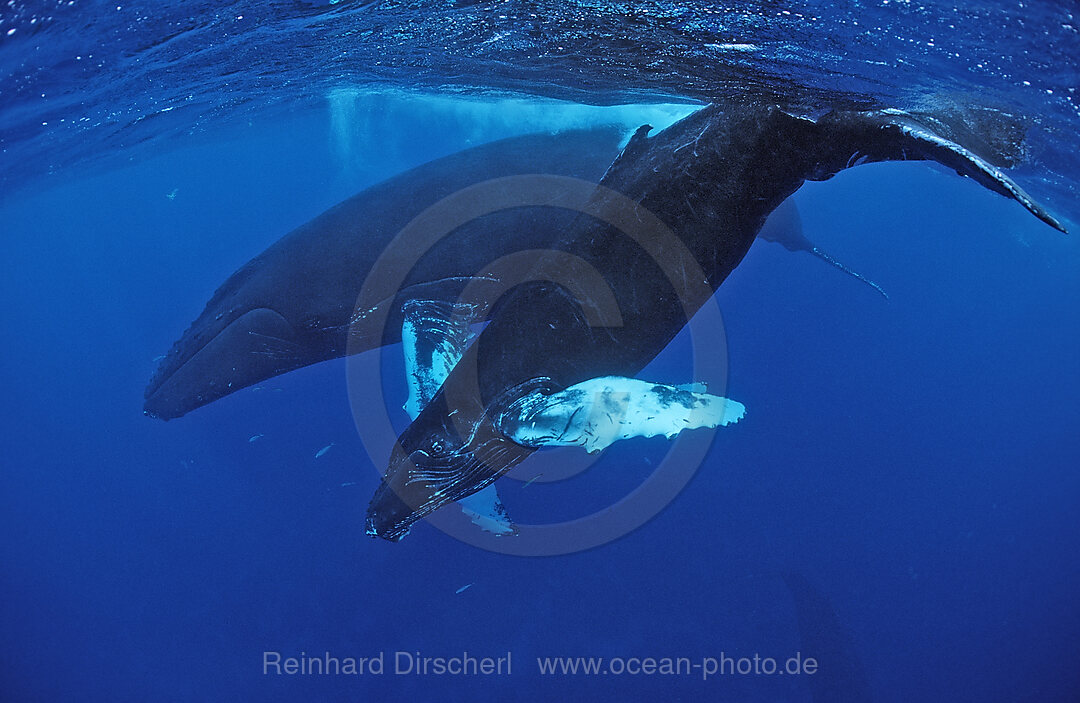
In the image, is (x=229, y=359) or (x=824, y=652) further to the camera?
(x=824, y=652)

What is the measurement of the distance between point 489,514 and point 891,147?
4.99 metres

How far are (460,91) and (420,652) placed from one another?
13351mm

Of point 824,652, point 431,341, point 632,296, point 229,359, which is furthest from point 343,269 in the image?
point 824,652

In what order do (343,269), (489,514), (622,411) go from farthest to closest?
(343,269)
(489,514)
(622,411)

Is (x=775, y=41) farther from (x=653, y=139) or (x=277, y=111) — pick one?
(x=277, y=111)

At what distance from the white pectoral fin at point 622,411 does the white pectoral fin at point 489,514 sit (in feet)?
6.87

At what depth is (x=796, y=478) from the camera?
20703 millimetres

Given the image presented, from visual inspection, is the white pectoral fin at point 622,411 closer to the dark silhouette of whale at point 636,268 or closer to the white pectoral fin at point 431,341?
the dark silhouette of whale at point 636,268

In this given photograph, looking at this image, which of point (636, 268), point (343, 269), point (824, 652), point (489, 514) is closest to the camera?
point (636, 268)

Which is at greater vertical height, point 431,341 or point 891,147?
point 891,147

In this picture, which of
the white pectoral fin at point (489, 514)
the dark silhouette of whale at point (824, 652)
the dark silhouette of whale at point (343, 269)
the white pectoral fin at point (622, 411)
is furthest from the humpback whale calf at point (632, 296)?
the dark silhouette of whale at point (824, 652)

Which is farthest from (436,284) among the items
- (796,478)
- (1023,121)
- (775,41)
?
(796,478)

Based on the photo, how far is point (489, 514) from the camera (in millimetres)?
6230

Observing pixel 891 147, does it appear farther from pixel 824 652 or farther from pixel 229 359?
pixel 824 652
